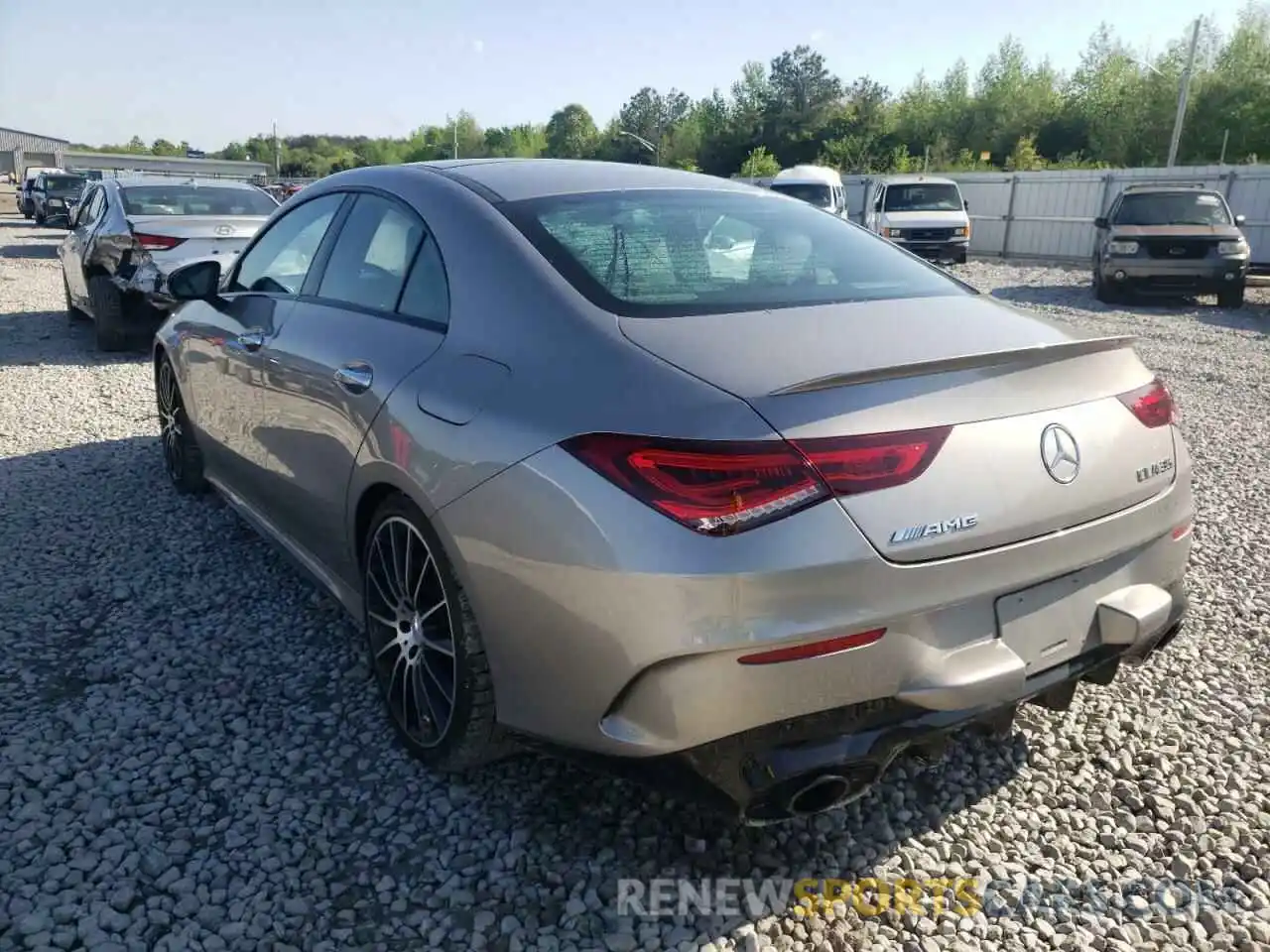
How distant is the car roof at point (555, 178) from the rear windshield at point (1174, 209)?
13242mm

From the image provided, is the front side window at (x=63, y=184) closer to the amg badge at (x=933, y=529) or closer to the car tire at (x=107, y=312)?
the car tire at (x=107, y=312)

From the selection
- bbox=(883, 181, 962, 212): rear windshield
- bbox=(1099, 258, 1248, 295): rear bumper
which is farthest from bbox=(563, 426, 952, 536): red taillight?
bbox=(883, 181, 962, 212): rear windshield

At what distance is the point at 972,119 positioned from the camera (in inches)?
2418

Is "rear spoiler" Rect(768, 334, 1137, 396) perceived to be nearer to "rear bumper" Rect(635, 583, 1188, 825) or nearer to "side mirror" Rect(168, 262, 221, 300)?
"rear bumper" Rect(635, 583, 1188, 825)

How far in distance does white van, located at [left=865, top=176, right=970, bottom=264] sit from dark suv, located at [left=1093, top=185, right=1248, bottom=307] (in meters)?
5.34

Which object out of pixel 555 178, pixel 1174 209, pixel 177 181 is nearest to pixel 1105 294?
pixel 1174 209

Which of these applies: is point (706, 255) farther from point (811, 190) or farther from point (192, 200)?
point (811, 190)

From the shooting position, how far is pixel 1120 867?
91.9 inches

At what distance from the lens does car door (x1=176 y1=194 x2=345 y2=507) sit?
3518mm

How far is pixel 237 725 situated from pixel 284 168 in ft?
385

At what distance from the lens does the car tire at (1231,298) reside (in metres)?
14.0

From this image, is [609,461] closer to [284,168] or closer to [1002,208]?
[1002,208]

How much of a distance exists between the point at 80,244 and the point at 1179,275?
45.4 ft

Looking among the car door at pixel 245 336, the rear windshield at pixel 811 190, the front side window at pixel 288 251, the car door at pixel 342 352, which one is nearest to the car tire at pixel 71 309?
the car door at pixel 245 336
